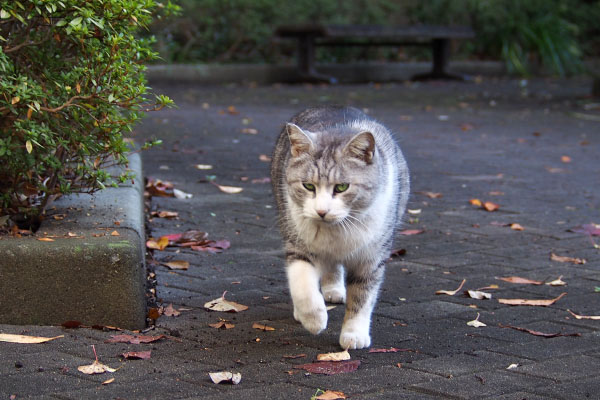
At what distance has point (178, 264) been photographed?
439 centimetres

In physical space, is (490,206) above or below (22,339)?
below

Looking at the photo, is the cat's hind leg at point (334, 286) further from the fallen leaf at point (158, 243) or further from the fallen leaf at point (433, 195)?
the fallen leaf at point (433, 195)

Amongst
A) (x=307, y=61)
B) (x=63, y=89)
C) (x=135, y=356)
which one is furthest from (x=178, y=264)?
(x=307, y=61)

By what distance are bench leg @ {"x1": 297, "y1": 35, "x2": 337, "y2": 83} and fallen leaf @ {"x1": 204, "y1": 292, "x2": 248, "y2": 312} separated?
37.4 ft

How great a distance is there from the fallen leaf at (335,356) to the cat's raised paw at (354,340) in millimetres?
68

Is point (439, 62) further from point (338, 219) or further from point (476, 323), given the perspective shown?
point (338, 219)

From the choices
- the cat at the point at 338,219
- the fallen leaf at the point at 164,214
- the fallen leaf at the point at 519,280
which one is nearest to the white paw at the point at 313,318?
the cat at the point at 338,219

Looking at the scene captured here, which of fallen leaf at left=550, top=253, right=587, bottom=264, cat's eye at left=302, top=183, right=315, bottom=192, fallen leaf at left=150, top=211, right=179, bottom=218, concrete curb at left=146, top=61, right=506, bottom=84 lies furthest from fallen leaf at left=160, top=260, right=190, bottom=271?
concrete curb at left=146, top=61, right=506, bottom=84

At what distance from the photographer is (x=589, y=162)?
7.96 metres

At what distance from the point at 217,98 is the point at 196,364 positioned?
9506 mm

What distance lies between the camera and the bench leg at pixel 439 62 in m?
16.0

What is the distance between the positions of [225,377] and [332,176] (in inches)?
37.2

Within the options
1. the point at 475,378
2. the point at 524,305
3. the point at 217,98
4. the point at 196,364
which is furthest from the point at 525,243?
the point at 217,98

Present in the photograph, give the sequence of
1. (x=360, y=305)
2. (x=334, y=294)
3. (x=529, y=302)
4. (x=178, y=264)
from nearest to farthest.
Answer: (x=360, y=305), (x=529, y=302), (x=334, y=294), (x=178, y=264)
